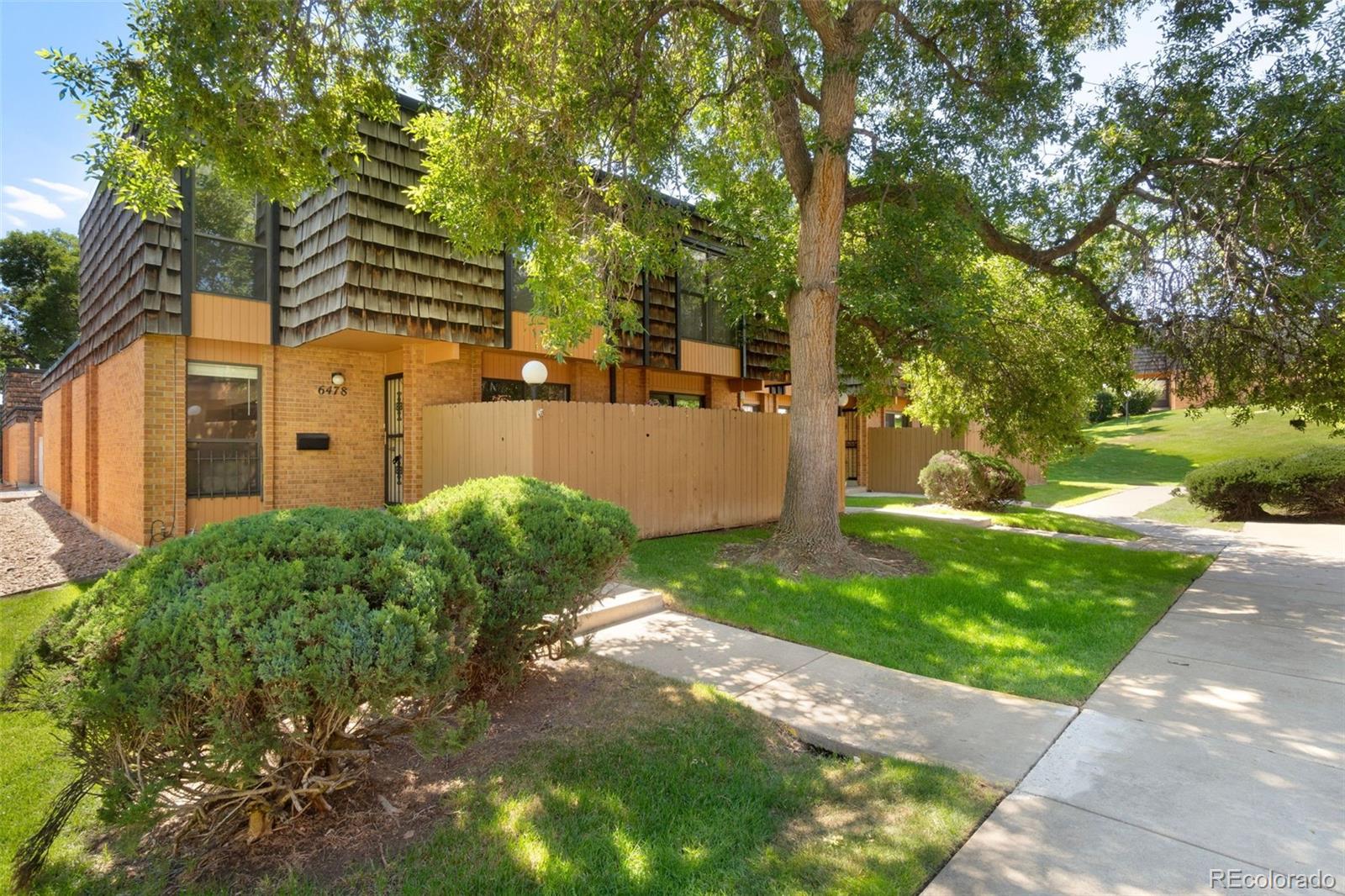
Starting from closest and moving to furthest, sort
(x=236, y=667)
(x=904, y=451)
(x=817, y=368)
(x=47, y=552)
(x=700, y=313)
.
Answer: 1. (x=236, y=667)
2. (x=817, y=368)
3. (x=47, y=552)
4. (x=700, y=313)
5. (x=904, y=451)

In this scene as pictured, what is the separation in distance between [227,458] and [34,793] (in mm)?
7127

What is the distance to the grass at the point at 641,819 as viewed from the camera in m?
2.36

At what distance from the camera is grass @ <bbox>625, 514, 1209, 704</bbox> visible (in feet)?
15.6

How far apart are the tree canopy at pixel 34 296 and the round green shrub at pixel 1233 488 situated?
1690 inches

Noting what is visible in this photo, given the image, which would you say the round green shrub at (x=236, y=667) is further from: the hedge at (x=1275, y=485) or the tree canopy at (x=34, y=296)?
the tree canopy at (x=34, y=296)

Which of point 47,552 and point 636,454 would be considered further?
point 636,454

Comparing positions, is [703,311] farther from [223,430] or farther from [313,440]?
[223,430]

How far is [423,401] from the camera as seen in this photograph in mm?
9906

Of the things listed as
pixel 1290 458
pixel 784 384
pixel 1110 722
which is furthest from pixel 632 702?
pixel 1290 458

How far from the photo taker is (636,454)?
9508mm

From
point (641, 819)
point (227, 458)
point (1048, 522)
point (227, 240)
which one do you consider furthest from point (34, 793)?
point (1048, 522)

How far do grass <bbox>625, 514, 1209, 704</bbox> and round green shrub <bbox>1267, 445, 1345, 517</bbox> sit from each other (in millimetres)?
6462

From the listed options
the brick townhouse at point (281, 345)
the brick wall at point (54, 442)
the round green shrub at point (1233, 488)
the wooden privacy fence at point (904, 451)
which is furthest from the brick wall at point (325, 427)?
the round green shrub at point (1233, 488)

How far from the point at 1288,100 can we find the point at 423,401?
1075cm
